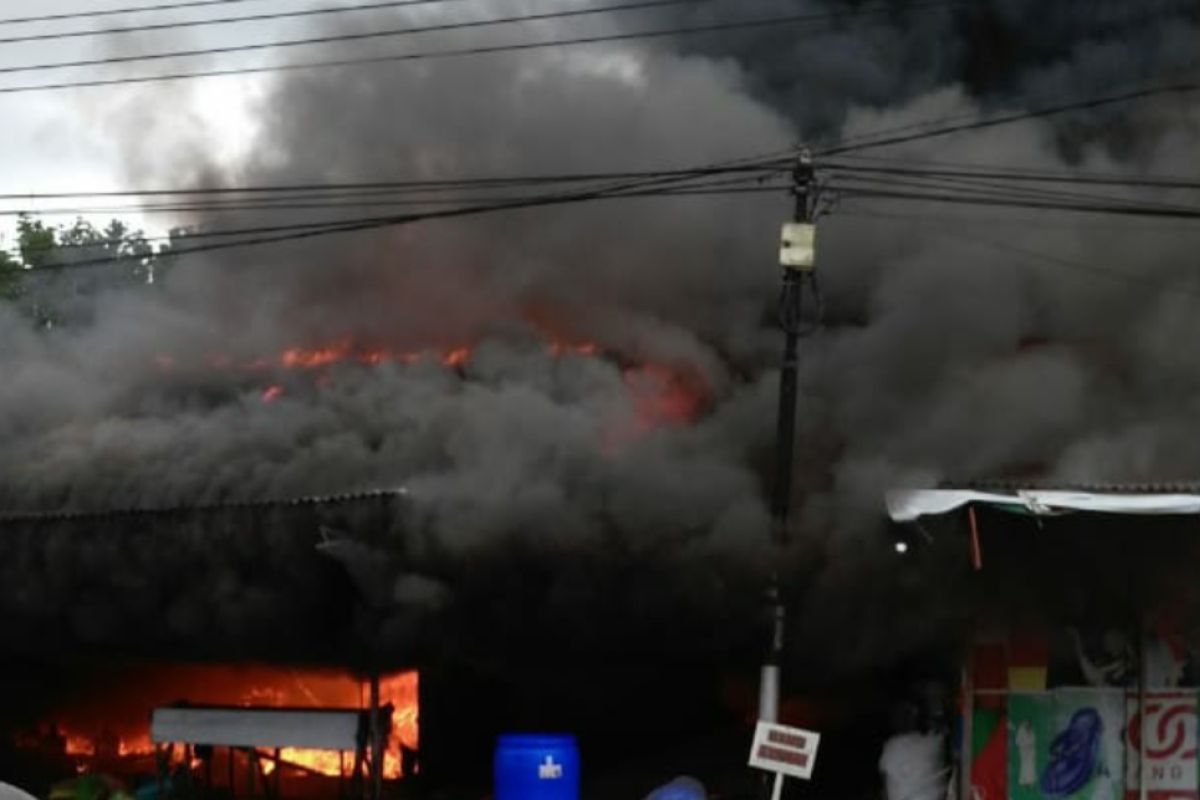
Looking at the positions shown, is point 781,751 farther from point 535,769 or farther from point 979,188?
point 979,188

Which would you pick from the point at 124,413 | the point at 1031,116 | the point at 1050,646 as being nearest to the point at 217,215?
the point at 124,413

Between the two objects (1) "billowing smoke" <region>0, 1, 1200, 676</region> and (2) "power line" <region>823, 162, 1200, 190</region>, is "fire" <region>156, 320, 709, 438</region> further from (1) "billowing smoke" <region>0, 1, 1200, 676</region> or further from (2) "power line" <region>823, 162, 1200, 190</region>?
(2) "power line" <region>823, 162, 1200, 190</region>

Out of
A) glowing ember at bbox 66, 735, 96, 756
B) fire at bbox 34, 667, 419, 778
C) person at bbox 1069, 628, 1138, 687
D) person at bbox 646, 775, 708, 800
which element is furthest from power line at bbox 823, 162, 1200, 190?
glowing ember at bbox 66, 735, 96, 756

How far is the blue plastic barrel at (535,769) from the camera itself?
13.9m

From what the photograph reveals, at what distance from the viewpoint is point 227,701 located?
18.3m

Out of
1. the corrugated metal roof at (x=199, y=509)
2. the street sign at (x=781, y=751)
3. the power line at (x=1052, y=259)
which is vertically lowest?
the street sign at (x=781, y=751)

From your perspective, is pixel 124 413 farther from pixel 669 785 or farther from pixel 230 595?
pixel 669 785

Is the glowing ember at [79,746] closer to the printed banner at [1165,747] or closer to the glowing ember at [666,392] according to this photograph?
the glowing ember at [666,392]

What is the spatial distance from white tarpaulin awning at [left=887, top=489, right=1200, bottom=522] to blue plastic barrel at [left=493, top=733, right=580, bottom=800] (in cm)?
333

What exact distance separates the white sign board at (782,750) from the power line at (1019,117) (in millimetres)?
6706

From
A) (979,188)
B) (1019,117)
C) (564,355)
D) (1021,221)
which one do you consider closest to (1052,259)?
(1021,221)

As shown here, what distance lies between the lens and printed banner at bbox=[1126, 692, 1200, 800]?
13875 mm

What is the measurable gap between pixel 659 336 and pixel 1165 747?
6.23m

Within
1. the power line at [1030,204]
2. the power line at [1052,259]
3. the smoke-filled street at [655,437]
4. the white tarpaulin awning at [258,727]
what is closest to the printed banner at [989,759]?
the smoke-filled street at [655,437]
